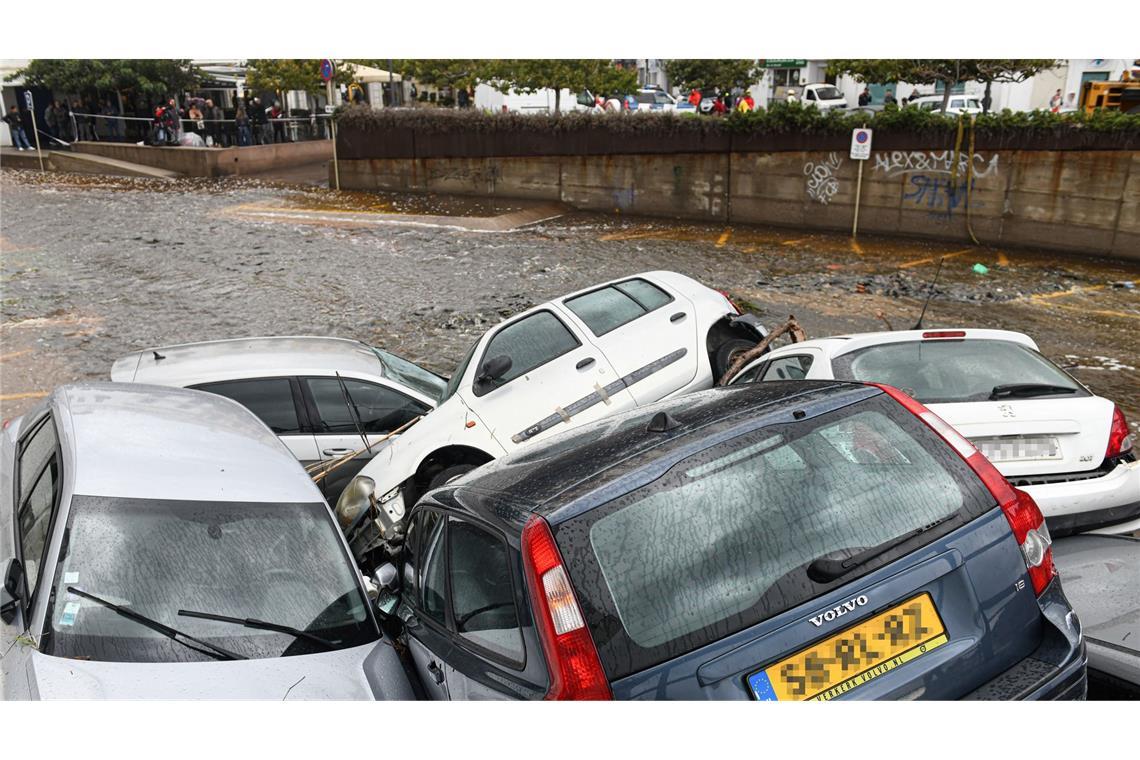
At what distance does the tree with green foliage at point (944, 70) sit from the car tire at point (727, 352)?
12.7 metres

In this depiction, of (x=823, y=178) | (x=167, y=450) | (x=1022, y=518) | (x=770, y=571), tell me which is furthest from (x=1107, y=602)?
(x=823, y=178)

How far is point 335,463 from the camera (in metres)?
6.62

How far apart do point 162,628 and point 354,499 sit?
253cm

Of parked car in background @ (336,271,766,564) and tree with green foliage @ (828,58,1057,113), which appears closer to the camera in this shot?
parked car in background @ (336,271,766,564)

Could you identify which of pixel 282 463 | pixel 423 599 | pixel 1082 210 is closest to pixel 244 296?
pixel 282 463

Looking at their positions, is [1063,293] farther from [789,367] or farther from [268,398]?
[268,398]

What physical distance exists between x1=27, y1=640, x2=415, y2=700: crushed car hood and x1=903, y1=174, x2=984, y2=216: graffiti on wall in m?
16.3

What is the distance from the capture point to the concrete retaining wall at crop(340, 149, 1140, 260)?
15.9 meters

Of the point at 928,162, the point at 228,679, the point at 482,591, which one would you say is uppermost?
the point at 482,591

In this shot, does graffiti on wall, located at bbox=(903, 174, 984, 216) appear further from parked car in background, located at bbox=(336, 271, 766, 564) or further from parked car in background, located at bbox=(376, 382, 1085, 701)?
parked car in background, located at bbox=(376, 382, 1085, 701)

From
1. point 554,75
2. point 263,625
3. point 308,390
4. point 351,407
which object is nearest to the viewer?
point 263,625

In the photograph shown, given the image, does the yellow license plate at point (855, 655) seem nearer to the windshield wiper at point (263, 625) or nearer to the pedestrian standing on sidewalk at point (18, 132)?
the windshield wiper at point (263, 625)

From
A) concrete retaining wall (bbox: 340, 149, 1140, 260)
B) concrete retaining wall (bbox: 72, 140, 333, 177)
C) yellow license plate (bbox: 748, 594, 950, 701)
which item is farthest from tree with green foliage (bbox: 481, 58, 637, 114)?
yellow license plate (bbox: 748, 594, 950, 701)

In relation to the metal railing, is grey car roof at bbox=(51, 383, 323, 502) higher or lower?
higher
